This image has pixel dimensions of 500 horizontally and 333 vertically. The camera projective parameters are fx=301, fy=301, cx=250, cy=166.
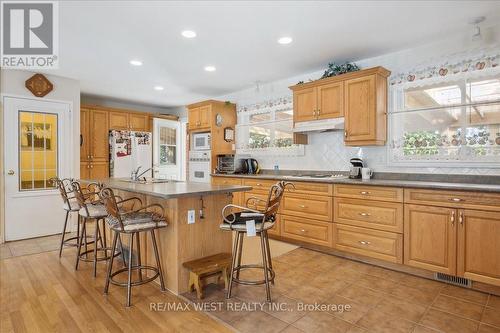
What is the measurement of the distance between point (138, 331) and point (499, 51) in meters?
4.04

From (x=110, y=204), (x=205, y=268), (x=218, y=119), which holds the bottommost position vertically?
(x=205, y=268)

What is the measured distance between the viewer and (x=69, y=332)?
2.00m

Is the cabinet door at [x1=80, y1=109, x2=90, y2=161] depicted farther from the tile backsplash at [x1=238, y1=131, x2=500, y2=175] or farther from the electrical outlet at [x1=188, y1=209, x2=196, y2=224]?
the electrical outlet at [x1=188, y1=209, x2=196, y2=224]

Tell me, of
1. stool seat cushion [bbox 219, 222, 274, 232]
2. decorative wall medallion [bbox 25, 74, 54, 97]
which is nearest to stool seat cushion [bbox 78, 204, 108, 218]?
stool seat cushion [bbox 219, 222, 274, 232]

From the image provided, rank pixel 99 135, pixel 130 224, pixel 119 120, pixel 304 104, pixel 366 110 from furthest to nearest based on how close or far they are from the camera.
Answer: pixel 119 120, pixel 99 135, pixel 304 104, pixel 366 110, pixel 130 224

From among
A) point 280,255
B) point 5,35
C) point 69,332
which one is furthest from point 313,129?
point 5,35

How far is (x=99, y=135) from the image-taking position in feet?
19.2

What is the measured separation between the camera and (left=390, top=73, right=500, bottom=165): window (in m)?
3.04

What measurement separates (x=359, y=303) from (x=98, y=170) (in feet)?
17.2

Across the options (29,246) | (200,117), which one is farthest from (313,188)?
(29,246)

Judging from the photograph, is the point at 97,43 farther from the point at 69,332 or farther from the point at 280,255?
the point at 280,255

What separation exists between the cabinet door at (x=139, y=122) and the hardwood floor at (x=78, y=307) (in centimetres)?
375

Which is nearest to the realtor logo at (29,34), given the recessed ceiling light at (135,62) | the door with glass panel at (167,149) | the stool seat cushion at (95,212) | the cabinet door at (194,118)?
the recessed ceiling light at (135,62)

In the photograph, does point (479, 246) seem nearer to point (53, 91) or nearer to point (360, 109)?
point (360, 109)
